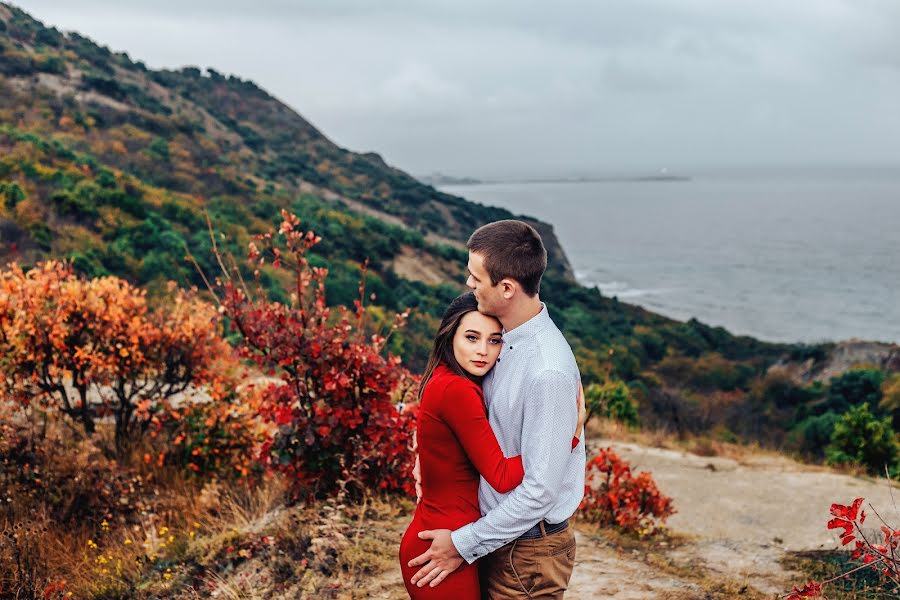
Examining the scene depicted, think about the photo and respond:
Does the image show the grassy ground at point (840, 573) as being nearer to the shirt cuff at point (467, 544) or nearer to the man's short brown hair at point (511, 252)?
the shirt cuff at point (467, 544)

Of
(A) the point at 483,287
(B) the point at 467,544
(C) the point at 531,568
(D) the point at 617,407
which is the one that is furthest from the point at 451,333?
(D) the point at 617,407

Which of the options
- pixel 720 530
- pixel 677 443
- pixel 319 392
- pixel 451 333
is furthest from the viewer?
pixel 677 443

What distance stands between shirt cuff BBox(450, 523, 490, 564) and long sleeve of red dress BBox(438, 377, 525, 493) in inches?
7.9

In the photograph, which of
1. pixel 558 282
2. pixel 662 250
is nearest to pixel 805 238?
pixel 662 250

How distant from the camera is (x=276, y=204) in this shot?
38438 millimetres

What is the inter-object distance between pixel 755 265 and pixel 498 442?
290 feet

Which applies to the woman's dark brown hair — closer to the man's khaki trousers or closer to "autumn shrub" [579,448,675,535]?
the man's khaki trousers

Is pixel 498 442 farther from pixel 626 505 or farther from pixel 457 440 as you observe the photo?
pixel 626 505

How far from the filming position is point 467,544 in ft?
8.50

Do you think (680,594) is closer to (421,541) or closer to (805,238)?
(421,541)

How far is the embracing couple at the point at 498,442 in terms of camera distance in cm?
250

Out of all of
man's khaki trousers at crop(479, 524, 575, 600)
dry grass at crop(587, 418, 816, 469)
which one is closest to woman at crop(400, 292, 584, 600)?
man's khaki trousers at crop(479, 524, 575, 600)

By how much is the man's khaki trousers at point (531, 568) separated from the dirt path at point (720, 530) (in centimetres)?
203


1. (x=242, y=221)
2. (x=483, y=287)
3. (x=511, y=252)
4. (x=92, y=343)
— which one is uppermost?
(x=242, y=221)
